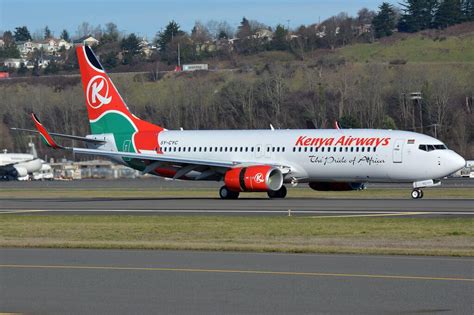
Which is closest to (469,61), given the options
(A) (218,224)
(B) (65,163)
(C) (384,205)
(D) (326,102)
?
(D) (326,102)

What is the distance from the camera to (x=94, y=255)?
2144 centimetres

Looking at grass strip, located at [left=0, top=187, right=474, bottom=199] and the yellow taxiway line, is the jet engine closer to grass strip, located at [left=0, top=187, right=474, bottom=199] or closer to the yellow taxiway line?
grass strip, located at [left=0, top=187, right=474, bottom=199]

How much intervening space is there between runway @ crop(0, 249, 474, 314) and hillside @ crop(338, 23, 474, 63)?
141117 mm

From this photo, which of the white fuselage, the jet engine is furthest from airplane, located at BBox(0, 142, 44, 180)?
the white fuselage

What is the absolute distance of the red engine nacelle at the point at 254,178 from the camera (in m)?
45.2

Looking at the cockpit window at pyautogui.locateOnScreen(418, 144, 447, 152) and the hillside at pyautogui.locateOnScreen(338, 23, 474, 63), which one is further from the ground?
the hillside at pyautogui.locateOnScreen(338, 23, 474, 63)

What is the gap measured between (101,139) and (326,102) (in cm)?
7622

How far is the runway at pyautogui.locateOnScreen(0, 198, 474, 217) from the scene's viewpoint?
35.2m

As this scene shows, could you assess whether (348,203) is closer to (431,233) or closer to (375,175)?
(375,175)

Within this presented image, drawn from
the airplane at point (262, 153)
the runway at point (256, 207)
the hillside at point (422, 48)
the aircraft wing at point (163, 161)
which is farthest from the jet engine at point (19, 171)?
the hillside at point (422, 48)

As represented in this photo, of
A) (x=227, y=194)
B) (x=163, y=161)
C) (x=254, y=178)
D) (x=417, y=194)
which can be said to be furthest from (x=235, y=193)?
(x=417, y=194)

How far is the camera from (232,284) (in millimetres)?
16688

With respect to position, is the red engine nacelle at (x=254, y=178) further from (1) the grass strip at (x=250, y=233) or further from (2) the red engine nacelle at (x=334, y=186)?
(1) the grass strip at (x=250, y=233)

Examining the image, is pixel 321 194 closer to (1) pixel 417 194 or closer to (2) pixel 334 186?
(2) pixel 334 186
